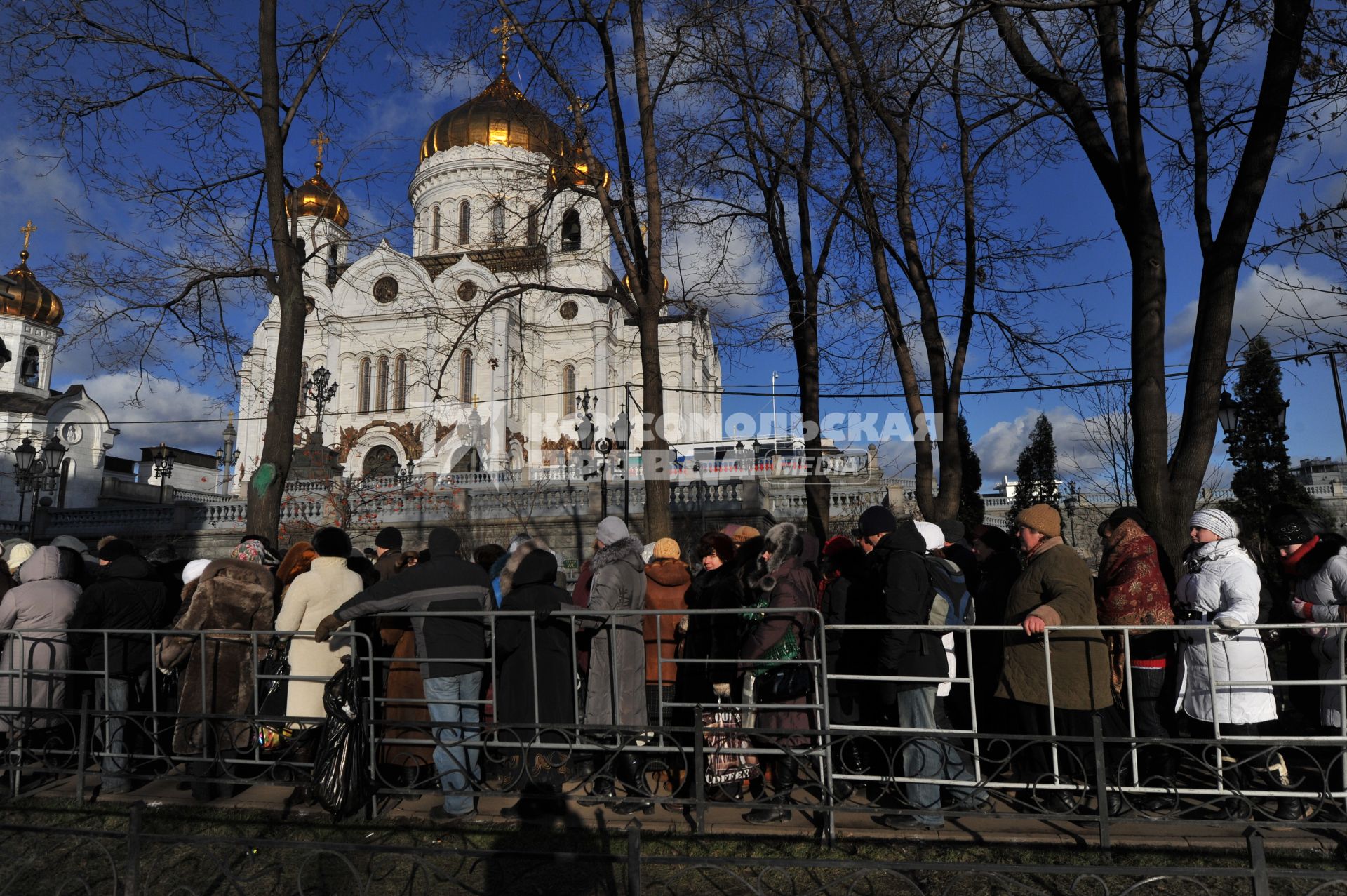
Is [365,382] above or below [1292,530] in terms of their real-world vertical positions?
above

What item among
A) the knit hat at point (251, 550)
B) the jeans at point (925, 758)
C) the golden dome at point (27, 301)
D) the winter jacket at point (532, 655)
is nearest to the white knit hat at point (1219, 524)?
the jeans at point (925, 758)

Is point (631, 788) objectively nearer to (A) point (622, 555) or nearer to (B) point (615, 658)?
(B) point (615, 658)

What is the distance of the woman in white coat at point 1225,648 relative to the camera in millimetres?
4723

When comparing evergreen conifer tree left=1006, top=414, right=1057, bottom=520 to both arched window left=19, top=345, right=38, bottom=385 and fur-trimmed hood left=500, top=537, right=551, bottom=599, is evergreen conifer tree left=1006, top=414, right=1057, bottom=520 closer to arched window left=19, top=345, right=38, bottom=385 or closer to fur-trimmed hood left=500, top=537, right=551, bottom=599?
fur-trimmed hood left=500, top=537, right=551, bottom=599

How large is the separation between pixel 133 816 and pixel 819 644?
3533mm

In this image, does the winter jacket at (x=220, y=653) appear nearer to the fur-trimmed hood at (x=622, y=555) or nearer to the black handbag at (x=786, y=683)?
the fur-trimmed hood at (x=622, y=555)

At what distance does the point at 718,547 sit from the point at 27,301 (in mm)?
51922

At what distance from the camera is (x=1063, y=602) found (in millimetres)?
4855

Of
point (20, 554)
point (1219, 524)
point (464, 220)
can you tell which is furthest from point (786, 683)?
point (464, 220)

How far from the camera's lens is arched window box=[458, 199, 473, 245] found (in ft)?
140

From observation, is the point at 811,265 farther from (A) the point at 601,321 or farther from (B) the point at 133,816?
(A) the point at 601,321

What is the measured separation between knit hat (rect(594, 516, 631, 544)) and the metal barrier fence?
60cm

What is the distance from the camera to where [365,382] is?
139 ft

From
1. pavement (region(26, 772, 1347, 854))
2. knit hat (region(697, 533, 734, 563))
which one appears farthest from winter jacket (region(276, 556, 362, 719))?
knit hat (region(697, 533, 734, 563))
